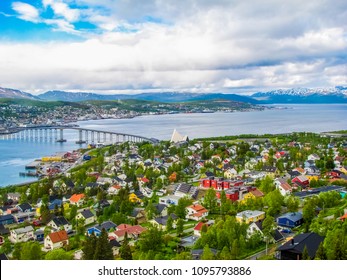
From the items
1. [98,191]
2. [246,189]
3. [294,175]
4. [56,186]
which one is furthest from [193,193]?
[56,186]

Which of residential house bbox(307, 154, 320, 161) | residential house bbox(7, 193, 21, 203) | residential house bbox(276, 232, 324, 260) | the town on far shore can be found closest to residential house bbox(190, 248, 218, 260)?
the town on far shore

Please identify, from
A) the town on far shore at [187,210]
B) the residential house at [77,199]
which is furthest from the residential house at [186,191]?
the residential house at [77,199]

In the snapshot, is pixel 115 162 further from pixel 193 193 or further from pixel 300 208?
pixel 300 208

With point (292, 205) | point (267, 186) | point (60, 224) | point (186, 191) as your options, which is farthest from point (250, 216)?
point (60, 224)

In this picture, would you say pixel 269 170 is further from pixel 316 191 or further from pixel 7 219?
pixel 7 219

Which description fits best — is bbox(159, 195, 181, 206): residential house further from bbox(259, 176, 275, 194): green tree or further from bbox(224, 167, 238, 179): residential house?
bbox(224, 167, 238, 179): residential house

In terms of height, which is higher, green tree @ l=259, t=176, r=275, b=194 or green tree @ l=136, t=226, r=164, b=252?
green tree @ l=259, t=176, r=275, b=194
